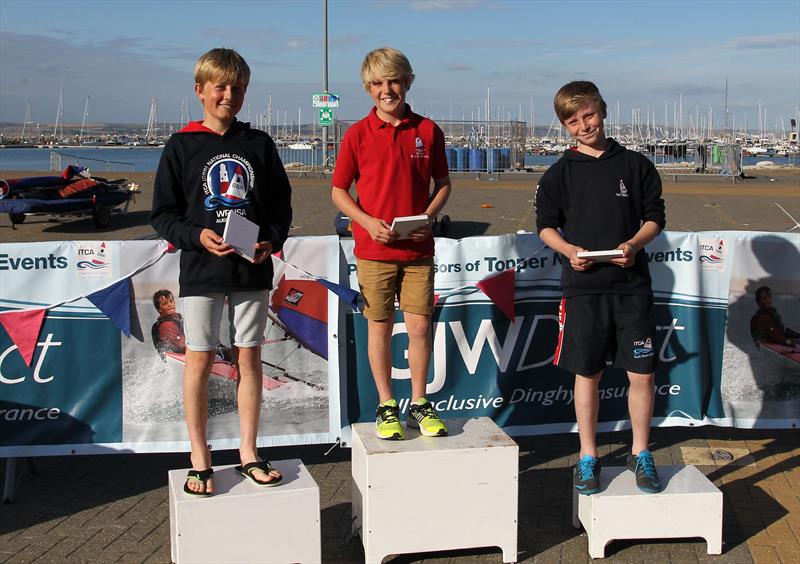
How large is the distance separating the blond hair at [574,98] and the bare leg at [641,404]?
1.34 meters

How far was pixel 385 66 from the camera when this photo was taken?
4.61 m

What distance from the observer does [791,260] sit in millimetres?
5805

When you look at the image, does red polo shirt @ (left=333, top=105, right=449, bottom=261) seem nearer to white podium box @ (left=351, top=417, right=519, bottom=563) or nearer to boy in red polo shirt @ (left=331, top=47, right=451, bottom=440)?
boy in red polo shirt @ (left=331, top=47, right=451, bottom=440)

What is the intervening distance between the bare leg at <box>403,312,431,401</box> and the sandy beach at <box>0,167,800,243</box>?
9.23m

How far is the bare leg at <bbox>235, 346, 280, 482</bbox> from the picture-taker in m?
4.44

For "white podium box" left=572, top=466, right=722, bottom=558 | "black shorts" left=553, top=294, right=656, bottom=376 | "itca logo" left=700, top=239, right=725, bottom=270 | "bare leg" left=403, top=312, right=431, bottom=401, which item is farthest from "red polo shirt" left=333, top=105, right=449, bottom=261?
"itca logo" left=700, top=239, right=725, bottom=270

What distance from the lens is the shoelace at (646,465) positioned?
4477 millimetres

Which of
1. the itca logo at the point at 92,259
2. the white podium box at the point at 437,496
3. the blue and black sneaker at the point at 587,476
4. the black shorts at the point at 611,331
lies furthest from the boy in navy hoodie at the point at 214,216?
the black shorts at the point at 611,331

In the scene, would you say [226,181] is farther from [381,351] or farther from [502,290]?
[502,290]

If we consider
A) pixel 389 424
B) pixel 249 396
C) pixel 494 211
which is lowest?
pixel 389 424

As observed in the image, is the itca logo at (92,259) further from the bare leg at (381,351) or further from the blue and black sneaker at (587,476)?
the blue and black sneaker at (587,476)

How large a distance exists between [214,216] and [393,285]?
1042 millimetres

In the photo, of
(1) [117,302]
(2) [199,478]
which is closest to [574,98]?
(2) [199,478]

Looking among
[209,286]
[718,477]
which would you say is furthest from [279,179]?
[718,477]
